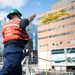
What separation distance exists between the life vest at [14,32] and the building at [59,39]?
66.8 m

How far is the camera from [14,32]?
11.2ft

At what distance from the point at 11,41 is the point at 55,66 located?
241 feet

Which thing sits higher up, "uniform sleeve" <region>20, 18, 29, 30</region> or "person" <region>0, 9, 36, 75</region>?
"uniform sleeve" <region>20, 18, 29, 30</region>

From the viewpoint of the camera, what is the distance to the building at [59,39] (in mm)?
72188

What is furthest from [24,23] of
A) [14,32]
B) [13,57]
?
[13,57]

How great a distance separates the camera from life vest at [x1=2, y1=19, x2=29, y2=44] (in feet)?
11.1

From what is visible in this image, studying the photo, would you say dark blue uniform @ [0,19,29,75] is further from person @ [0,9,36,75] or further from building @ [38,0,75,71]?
building @ [38,0,75,71]

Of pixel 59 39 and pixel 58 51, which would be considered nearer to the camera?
pixel 58 51

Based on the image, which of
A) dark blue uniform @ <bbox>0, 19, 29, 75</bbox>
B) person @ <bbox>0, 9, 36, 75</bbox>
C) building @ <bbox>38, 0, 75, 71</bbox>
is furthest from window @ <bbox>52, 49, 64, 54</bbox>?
dark blue uniform @ <bbox>0, 19, 29, 75</bbox>

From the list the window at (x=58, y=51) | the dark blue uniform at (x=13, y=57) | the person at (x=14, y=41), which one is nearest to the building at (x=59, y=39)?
the window at (x=58, y=51)

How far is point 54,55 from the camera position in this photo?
7675 centimetres

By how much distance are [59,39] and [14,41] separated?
7348cm

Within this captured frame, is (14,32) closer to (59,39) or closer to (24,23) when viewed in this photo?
(24,23)

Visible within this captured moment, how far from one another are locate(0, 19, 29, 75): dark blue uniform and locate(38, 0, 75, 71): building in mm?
66933
